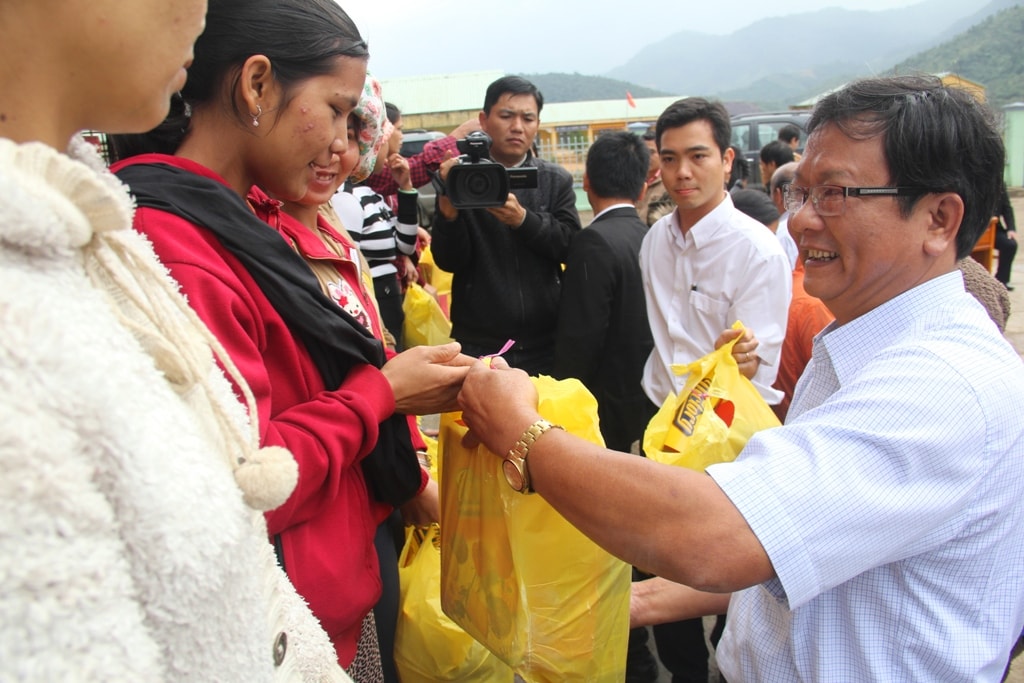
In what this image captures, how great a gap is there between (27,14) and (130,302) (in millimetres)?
243

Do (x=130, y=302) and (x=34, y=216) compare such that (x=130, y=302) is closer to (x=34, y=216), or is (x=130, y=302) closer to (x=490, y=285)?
(x=34, y=216)

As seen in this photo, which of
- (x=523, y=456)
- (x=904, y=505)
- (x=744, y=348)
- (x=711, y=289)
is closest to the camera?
(x=904, y=505)

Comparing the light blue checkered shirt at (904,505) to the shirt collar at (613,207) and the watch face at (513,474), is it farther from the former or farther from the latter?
the shirt collar at (613,207)

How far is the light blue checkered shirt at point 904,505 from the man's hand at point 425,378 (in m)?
0.57

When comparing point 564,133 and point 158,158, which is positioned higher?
point 158,158

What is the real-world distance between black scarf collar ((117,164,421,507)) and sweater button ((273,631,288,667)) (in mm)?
540

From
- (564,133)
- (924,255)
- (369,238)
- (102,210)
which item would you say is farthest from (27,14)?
(564,133)

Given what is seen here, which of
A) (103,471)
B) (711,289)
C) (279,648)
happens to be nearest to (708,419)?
(711,289)

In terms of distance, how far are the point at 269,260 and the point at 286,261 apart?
0.03m

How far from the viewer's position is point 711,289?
9.26 feet

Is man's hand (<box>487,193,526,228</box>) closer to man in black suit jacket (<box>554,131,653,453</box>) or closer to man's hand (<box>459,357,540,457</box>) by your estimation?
man in black suit jacket (<box>554,131,653,453</box>)

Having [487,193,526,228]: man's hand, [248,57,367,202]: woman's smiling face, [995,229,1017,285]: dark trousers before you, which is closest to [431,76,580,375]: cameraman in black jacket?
[487,193,526,228]: man's hand

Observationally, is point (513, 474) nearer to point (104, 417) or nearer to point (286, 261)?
point (286, 261)

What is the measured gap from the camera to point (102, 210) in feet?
1.79
